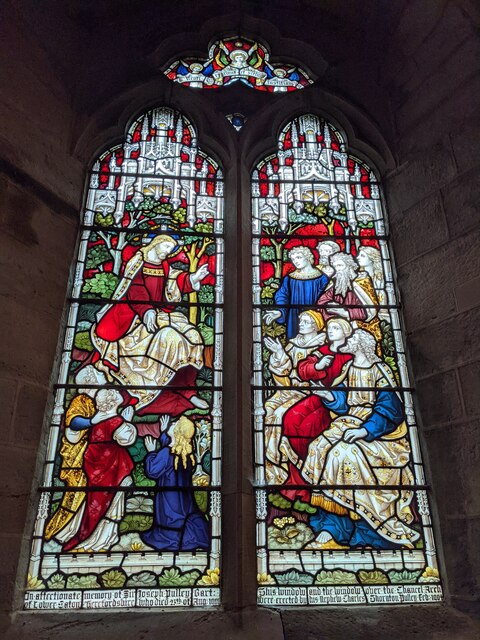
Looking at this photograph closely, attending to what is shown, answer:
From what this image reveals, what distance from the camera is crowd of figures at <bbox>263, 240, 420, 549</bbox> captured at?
301 cm

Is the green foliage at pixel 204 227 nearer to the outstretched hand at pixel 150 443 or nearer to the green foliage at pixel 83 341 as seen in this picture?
the green foliage at pixel 83 341

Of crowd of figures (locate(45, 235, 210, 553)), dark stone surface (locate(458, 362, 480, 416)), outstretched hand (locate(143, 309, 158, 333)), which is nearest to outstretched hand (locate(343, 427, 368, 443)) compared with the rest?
dark stone surface (locate(458, 362, 480, 416))

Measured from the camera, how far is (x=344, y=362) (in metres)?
3.42

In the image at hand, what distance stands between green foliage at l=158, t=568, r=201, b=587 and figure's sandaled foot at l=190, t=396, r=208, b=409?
828 mm

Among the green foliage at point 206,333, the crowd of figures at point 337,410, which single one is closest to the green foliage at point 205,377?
the green foliage at point 206,333

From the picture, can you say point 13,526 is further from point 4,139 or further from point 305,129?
point 305,129

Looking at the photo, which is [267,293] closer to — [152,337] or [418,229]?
[152,337]

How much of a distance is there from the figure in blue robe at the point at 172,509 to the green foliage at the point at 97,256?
3.94ft

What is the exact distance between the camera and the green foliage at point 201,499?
2975mm

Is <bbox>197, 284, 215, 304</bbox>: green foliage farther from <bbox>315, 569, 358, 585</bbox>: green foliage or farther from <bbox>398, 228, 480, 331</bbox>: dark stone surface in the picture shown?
<bbox>315, 569, 358, 585</bbox>: green foliage

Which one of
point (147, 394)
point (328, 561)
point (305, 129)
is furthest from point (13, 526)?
point (305, 129)

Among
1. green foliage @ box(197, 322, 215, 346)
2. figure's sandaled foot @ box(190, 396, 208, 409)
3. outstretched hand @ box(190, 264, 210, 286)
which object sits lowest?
figure's sandaled foot @ box(190, 396, 208, 409)

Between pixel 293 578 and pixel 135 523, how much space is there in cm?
81

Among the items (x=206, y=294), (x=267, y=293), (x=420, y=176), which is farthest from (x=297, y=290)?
(x=420, y=176)
